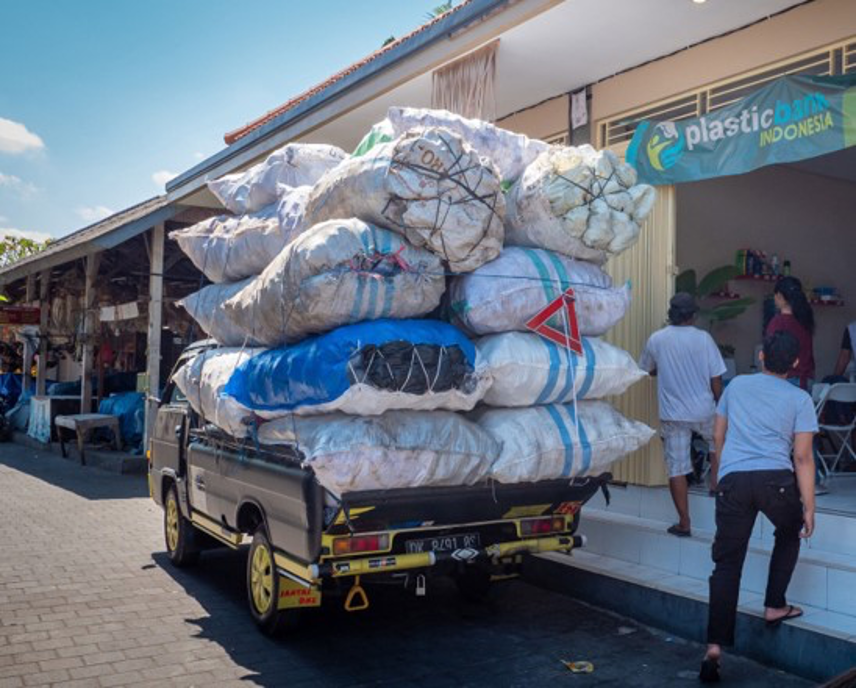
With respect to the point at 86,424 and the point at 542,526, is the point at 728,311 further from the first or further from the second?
the point at 86,424

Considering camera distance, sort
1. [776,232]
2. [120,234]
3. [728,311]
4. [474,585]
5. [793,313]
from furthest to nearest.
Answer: [120,234] < [776,232] < [728,311] < [793,313] < [474,585]

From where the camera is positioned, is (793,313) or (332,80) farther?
(332,80)

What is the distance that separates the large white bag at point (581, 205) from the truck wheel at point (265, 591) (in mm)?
2626

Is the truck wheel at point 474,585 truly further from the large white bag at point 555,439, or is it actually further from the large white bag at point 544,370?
the large white bag at point 544,370

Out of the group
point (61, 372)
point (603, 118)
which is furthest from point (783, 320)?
point (61, 372)

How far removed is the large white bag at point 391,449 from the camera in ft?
13.8

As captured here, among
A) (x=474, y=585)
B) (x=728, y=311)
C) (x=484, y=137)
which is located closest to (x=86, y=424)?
(x=474, y=585)

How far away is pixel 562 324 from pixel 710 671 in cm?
210

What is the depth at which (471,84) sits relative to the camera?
778cm

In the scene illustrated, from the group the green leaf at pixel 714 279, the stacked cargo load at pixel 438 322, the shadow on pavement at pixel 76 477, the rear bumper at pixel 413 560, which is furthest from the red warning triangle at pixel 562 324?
the shadow on pavement at pixel 76 477

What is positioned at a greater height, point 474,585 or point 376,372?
point 376,372

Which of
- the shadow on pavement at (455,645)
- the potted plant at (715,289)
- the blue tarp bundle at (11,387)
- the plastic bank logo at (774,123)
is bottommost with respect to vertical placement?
the shadow on pavement at (455,645)

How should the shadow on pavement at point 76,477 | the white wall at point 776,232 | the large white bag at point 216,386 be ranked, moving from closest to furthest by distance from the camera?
the large white bag at point 216,386, the white wall at point 776,232, the shadow on pavement at point 76,477

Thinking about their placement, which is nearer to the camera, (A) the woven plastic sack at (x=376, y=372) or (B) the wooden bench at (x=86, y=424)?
(A) the woven plastic sack at (x=376, y=372)
